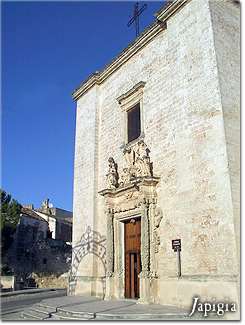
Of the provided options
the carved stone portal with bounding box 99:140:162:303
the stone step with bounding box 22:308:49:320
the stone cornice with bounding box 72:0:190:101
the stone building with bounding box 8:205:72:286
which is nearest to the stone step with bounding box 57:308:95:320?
the stone step with bounding box 22:308:49:320

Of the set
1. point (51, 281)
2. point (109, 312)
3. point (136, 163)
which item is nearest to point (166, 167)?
point (136, 163)

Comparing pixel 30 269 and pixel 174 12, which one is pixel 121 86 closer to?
pixel 174 12

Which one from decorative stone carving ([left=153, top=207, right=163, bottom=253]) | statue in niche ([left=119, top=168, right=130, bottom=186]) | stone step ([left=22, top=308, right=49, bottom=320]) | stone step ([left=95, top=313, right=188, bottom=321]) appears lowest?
stone step ([left=22, top=308, right=49, bottom=320])

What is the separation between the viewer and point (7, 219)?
26422mm

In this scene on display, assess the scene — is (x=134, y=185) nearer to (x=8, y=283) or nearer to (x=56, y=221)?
(x=8, y=283)

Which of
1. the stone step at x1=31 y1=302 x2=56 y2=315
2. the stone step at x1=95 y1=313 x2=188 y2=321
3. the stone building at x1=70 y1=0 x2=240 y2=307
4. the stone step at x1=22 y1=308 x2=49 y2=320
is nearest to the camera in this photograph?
the stone step at x1=95 y1=313 x2=188 y2=321

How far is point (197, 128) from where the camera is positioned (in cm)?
978

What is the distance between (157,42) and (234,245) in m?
7.39

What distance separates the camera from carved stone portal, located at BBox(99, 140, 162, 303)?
36.2 feet

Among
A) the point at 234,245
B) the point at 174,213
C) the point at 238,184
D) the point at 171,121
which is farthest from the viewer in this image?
the point at 171,121

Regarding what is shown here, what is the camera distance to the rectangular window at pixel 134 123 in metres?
13.1

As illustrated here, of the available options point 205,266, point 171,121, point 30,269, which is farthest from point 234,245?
point 30,269

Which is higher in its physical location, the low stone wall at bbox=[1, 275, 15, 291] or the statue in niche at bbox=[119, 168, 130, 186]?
the statue in niche at bbox=[119, 168, 130, 186]

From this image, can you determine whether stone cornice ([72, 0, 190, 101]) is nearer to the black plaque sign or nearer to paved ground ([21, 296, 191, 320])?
the black plaque sign
